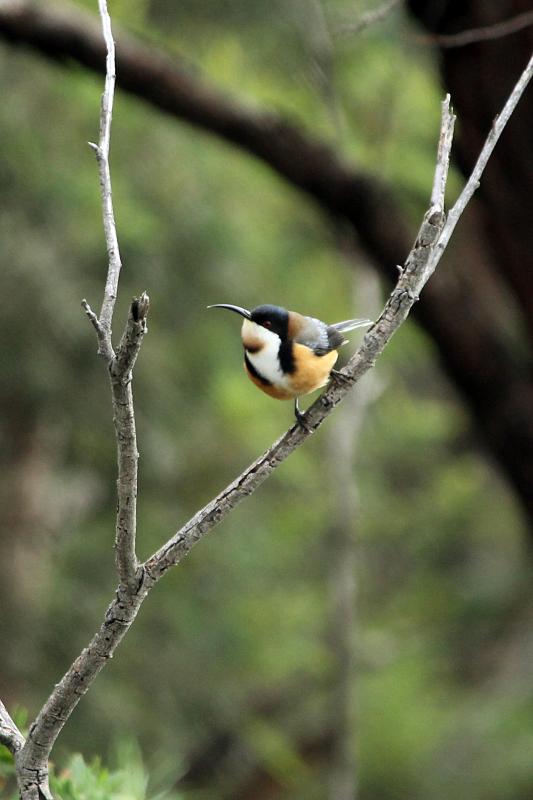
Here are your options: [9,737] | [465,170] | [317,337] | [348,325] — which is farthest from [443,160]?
[465,170]

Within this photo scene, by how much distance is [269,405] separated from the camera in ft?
24.5

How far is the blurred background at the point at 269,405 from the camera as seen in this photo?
4.51 meters

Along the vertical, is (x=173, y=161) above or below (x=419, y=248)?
above

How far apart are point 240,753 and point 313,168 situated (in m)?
4.82

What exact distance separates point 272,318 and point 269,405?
16.7ft

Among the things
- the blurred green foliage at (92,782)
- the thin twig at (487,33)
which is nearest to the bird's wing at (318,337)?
the blurred green foliage at (92,782)

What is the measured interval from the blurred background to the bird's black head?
1.11m

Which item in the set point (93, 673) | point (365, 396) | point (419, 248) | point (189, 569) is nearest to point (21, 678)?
point (189, 569)

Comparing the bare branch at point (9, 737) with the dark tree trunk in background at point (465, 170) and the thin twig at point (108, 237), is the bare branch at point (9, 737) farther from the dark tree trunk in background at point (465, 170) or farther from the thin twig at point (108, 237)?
the dark tree trunk in background at point (465, 170)

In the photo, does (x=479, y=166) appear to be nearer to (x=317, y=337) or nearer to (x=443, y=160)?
(x=443, y=160)

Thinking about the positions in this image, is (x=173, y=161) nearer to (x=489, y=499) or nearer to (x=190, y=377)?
(x=190, y=377)

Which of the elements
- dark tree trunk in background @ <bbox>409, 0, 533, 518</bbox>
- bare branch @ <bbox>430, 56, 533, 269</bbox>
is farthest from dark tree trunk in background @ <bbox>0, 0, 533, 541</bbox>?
bare branch @ <bbox>430, 56, 533, 269</bbox>

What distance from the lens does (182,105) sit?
451 cm

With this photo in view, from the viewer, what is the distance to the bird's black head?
237 centimetres
